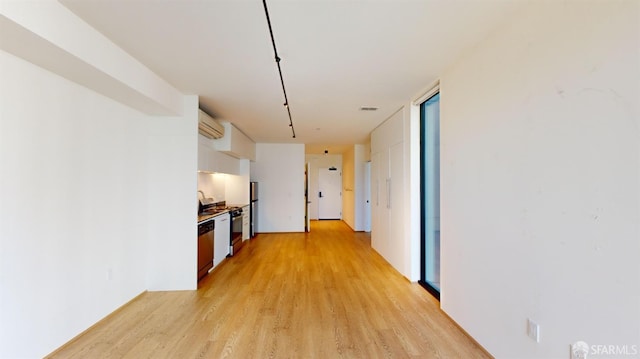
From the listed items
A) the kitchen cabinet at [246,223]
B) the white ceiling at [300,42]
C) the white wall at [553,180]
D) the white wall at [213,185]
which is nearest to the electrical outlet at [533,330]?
the white wall at [553,180]

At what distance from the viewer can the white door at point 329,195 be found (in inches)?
403

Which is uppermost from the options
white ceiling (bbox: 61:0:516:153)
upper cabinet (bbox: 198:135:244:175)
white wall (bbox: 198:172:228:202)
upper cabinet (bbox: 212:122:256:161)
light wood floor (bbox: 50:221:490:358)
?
white ceiling (bbox: 61:0:516:153)

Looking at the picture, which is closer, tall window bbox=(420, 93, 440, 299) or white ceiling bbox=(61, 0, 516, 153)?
white ceiling bbox=(61, 0, 516, 153)

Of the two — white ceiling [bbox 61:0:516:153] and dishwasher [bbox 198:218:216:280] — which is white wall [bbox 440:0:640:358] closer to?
white ceiling [bbox 61:0:516:153]

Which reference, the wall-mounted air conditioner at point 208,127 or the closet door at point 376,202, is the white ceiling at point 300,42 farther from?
the closet door at point 376,202

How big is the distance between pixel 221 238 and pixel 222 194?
1855 mm

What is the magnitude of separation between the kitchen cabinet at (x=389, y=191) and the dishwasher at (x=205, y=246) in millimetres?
2892

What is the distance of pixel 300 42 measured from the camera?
226cm

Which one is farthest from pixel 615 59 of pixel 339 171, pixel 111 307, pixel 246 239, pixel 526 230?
pixel 339 171

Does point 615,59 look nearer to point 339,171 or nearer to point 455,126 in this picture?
point 455,126

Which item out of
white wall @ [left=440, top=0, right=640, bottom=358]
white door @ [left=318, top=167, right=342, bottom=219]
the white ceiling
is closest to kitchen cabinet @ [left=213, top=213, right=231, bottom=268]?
the white ceiling

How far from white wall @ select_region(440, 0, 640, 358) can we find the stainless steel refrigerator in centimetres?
527

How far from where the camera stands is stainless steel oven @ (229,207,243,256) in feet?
17.0

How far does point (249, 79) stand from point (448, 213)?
2.60m
